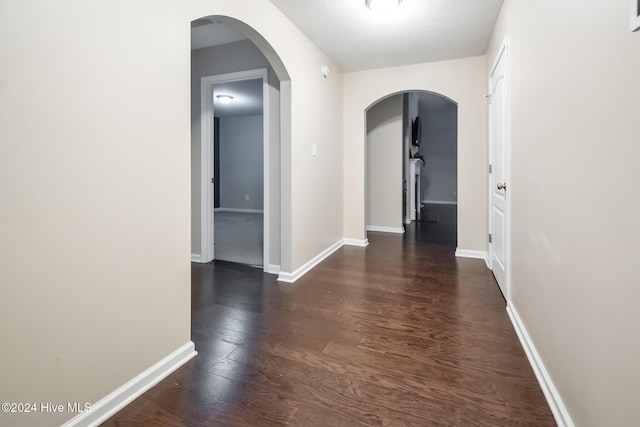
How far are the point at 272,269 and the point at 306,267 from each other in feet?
1.11

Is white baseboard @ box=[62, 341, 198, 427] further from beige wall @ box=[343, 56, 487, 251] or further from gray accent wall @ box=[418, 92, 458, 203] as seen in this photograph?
gray accent wall @ box=[418, 92, 458, 203]

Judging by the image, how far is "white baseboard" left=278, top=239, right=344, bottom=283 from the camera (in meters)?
2.95

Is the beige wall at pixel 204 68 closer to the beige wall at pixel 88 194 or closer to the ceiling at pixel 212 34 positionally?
the ceiling at pixel 212 34

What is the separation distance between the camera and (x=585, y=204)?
3.52 feet

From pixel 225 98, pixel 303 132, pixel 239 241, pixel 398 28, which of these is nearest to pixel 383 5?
pixel 398 28

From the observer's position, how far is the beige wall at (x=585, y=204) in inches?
32.9

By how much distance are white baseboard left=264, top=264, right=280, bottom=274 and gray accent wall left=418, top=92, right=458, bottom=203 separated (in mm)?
7806

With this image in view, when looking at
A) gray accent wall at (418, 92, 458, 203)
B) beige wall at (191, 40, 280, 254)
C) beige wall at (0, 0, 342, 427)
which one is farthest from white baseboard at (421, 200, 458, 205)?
beige wall at (0, 0, 342, 427)

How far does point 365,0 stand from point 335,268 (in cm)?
236

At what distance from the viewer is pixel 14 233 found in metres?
1.00

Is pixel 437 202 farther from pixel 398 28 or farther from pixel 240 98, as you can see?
pixel 398 28

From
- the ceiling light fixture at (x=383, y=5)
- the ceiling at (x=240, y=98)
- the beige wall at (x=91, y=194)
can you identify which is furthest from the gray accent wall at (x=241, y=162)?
the beige wall at (x=91, y=194)

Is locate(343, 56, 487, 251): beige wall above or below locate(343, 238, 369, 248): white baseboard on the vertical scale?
above

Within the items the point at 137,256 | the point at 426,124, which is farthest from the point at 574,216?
the point at 426,124
